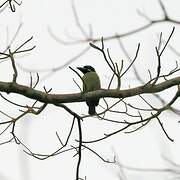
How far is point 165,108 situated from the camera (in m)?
2.73

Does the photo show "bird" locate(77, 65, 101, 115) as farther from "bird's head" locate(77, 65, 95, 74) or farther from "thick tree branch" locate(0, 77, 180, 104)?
"thick tree branch" locate(0, 77, 180, 104)

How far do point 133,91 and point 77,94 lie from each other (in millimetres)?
367

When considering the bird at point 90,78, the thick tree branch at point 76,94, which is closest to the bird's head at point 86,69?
the bird at point 90,78

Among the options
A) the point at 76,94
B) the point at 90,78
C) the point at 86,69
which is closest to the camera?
the point at 76,94

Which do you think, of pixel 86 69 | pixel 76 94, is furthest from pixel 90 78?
pixel 76 94

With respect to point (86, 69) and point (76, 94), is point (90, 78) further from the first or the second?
point (76, 94)

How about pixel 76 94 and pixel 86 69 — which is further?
pixel 86 69

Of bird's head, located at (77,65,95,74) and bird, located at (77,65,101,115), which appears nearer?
bird, located at (77,65,101,115)

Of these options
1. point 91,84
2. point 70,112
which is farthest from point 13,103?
point 91,84

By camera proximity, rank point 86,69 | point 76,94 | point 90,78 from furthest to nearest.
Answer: point 86,69 < point 90,78 < point 76,94

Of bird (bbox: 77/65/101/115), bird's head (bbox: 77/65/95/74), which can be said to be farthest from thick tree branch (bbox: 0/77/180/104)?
bird's head (bbox: 77/65/95/74)

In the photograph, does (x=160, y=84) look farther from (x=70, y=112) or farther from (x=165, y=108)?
(x=70, y=112)

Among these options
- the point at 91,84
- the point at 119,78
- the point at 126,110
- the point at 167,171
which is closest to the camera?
the point at 119,78

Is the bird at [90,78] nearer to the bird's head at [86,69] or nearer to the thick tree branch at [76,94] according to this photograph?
the bird's head at [86,69]
